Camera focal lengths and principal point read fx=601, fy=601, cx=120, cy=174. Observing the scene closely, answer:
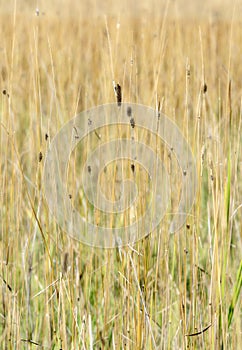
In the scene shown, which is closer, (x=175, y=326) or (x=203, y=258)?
(x=175, y=326)

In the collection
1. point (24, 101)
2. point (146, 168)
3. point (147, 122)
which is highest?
point (24, 101)

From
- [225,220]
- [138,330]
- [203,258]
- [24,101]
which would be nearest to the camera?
[138,330]

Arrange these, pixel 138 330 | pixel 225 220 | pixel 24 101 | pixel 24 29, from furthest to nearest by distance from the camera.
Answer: pixel 24 29 < pixel 24 101 < pixel 225 220 < pixel 138 330

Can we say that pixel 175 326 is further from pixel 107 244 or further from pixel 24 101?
pixel 24 101

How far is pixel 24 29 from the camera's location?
3422mm

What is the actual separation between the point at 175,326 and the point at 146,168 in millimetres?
395

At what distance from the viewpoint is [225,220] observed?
42.4 inches

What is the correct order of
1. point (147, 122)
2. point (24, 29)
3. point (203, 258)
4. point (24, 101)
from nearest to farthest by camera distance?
point (147, 122) < point (203, 258) < point (24, 101) < point (24, 29)

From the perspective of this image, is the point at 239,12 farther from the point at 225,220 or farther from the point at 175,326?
the point at 175,326

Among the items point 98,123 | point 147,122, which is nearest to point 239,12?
point 147,122

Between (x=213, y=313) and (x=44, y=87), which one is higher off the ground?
(x=44, y=87)

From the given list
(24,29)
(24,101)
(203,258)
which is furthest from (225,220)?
(24,29)

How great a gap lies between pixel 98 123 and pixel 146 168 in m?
0.28

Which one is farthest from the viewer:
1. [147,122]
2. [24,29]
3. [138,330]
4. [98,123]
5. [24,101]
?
[24,29]
